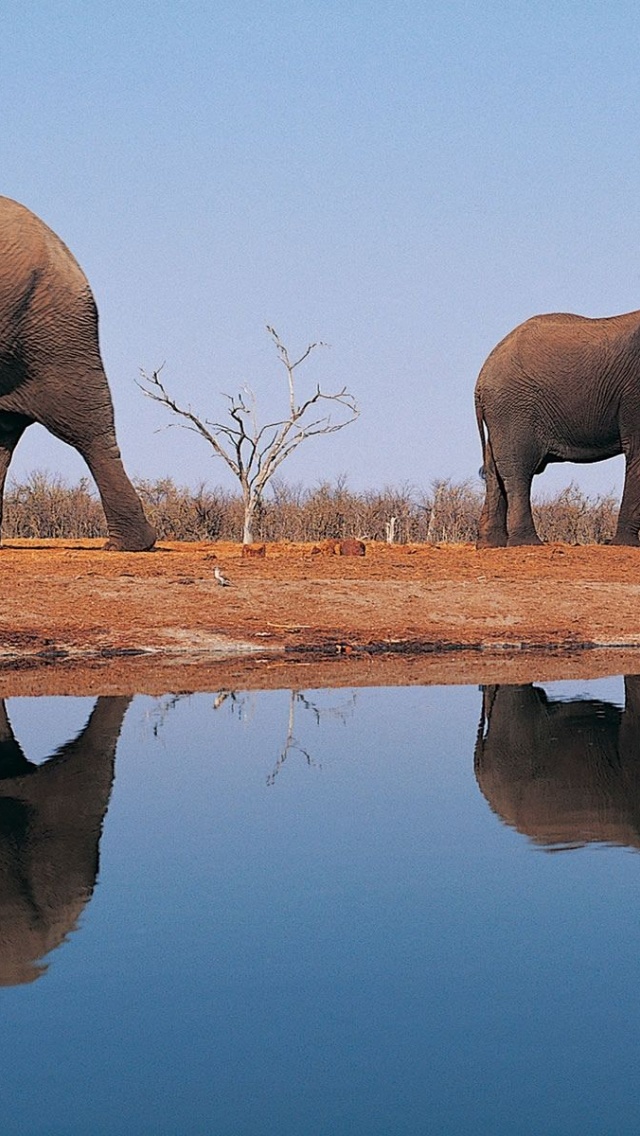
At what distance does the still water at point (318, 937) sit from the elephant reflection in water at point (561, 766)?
26mm

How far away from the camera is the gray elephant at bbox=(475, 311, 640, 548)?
22.0 meters

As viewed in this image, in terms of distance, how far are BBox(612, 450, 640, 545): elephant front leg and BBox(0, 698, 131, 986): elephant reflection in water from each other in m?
13.6

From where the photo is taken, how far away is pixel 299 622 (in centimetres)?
1461

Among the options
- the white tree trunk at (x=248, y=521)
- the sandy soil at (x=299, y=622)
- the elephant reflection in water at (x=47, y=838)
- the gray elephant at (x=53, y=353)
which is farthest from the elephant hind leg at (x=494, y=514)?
the elephant reflection in water at (x=47, y=838)

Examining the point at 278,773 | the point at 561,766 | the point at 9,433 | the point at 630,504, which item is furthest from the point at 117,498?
the point at 561,766

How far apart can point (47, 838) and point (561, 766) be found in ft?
10.2

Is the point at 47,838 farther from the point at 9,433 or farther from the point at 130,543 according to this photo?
the point at 9,433

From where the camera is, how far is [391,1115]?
366cm

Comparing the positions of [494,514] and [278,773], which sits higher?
[494,514]

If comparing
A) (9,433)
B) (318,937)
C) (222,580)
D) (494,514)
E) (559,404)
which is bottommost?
A: (318,937)

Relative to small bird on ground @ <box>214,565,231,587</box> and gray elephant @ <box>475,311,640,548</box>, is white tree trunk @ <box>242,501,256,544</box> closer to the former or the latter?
gray elephant @ <box>475,311,640,548</box>

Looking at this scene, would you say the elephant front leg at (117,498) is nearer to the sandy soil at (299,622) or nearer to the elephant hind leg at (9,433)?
the elephant hind leg at (9,433)

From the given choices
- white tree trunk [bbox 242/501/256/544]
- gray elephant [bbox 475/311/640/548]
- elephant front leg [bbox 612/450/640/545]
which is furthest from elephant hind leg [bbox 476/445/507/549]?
white tree trunk [bbox 242/501/256/544]

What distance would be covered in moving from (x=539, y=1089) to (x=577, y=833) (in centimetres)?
289
